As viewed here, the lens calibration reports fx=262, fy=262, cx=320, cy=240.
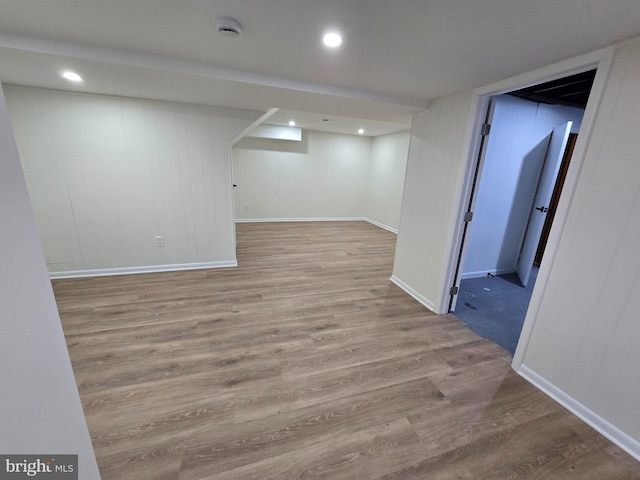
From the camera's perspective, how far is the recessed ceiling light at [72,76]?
2.25 meters

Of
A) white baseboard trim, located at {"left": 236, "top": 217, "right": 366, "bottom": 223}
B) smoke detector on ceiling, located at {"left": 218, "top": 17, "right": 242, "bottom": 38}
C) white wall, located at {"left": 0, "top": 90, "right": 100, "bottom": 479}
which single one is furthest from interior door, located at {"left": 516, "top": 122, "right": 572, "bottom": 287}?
white wall, located at {"left": 0, "top": 90, "right": 100, "bottom": 479}

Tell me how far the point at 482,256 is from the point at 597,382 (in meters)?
2.34

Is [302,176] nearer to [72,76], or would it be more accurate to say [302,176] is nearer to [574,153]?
[72,76]

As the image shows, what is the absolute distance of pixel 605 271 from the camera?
5.10 feet

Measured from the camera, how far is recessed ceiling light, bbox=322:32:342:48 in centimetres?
155

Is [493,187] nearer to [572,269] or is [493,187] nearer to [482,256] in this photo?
[482,256]

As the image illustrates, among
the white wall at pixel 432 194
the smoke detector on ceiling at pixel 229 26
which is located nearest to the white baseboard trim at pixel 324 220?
the white wall at pixel 432 194

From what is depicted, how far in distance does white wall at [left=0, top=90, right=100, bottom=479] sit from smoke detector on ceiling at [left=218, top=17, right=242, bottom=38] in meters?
1.22

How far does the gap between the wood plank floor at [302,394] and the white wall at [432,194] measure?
14.9 inches

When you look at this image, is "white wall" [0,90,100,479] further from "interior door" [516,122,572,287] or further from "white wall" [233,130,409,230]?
"white wall" [233,130,409,230]

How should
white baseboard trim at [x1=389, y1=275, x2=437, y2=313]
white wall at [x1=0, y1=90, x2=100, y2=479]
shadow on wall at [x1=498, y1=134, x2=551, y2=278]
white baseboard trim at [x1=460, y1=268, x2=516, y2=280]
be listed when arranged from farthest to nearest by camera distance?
1. white baseboard trim at [x1=460, y1=268, x2=516, y2=280]
2. shadow on wall at [x1=498, y1=134, x2=551, y2=278]
3. white baseboard trim at [x1=389, y1=275, x2=437, y2=313]
4. white wall at [x1=0, y1=90, x2=100, y2=479]

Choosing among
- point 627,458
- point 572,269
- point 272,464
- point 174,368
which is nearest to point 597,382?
point 627,458

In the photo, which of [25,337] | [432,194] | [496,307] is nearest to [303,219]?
[432,194]

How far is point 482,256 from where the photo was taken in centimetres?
377
